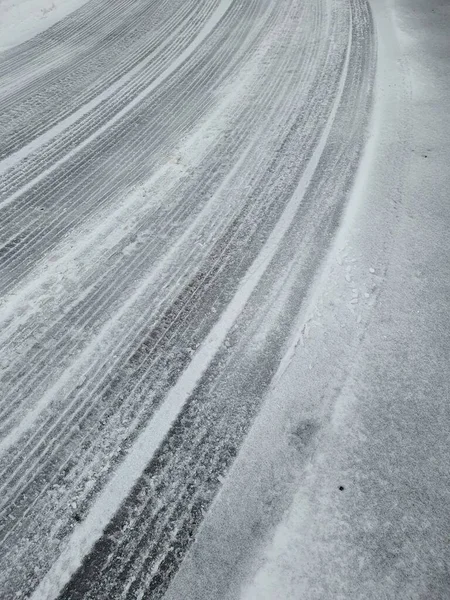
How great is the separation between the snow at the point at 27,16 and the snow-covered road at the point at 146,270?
2.75ft

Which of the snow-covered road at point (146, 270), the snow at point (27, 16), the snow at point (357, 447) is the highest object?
the snow at point (27, 16)

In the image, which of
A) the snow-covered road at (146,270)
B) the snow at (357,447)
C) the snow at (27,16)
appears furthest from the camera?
the snow at (27,16)

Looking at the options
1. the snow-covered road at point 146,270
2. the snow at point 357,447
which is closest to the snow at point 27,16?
the snow-covered road at point 146,270

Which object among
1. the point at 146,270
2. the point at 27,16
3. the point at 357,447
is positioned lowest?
the point at 357,447

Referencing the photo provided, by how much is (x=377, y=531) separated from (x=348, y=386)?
68cm

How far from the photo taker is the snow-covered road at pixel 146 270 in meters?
1.77

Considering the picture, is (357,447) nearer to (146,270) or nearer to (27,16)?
(146,270)

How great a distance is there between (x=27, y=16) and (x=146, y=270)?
6406mm

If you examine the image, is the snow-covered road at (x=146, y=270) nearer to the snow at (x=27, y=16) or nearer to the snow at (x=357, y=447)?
the snow at (x=357, y=447)

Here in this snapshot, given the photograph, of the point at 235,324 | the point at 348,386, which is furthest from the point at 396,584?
the point at 235,324

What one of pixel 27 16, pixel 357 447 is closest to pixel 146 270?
pixel 357 447

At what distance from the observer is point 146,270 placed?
9.12 ft

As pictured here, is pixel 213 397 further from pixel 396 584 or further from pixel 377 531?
pixel 396 584

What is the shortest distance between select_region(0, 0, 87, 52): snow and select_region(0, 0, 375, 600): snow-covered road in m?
0.84
